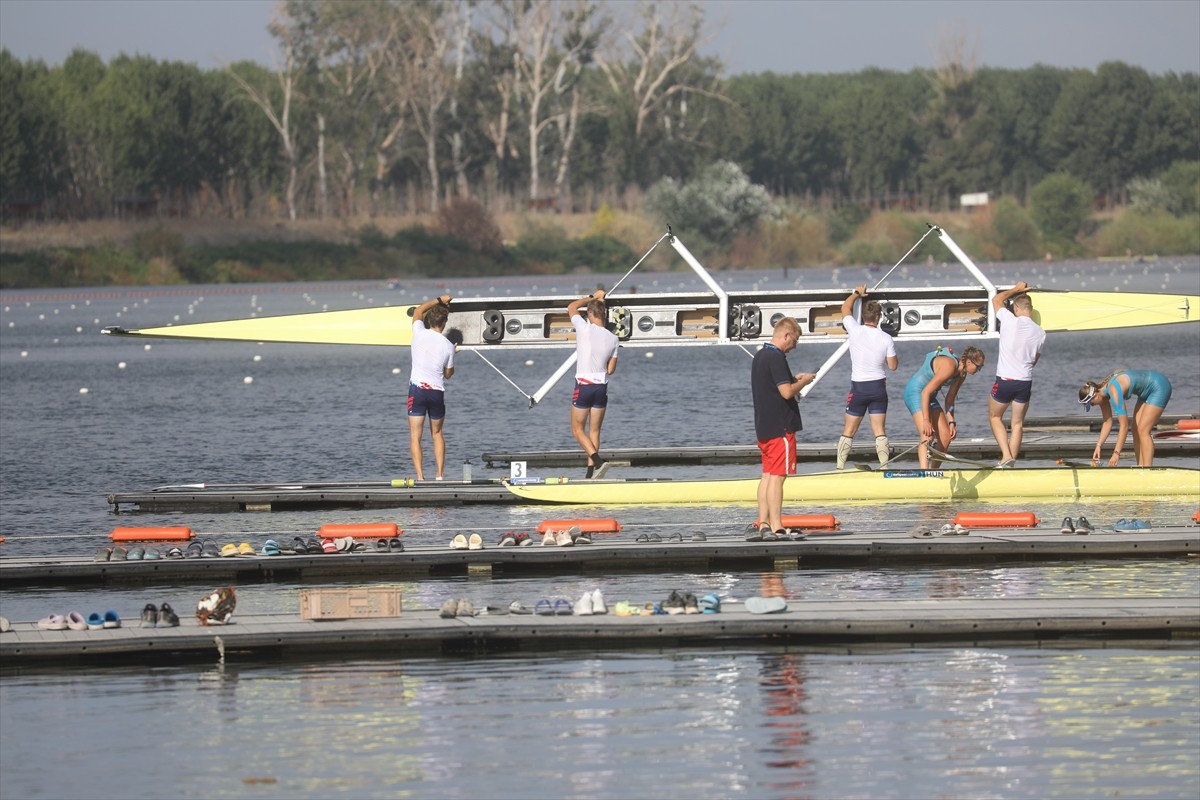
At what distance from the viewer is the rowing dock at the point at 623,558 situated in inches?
652

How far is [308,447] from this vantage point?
30.1 m

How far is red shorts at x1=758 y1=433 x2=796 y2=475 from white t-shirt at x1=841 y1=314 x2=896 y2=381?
453 centimetres

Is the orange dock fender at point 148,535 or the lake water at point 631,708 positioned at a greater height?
the orange dock fender at point 148,535

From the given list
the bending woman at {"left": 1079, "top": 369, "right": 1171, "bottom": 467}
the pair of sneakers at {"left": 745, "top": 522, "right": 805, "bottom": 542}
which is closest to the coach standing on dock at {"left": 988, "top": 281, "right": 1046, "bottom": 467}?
the bending woman at {"left": 1079, "top": 369, "right": 1171, "bottom": 467}

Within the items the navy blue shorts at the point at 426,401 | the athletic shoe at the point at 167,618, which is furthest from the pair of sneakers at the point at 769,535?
the athletic shoe at the point at 167,618

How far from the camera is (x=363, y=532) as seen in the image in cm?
1767

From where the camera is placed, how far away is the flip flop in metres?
13.6

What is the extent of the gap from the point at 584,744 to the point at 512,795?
3.24 ft

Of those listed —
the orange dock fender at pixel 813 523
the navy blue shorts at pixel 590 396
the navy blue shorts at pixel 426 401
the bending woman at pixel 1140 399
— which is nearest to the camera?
the orange dock fender at pixel 813 523

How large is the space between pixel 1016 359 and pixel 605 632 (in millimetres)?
8396

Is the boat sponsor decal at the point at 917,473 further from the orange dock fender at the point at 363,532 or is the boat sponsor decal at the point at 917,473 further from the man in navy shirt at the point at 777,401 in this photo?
the orange dock fender at the point at 363,532

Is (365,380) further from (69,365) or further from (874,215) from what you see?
(874,215)

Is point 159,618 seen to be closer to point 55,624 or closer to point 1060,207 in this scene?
point 55,624

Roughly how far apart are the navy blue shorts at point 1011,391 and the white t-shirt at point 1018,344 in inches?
2.4
